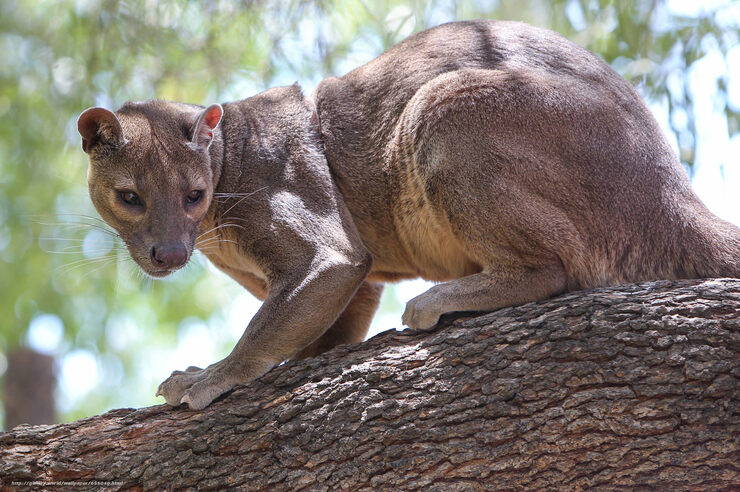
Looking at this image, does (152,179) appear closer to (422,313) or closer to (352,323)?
(352,323)

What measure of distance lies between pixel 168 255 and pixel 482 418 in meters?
2.05

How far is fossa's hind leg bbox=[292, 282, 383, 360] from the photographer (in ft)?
16.7

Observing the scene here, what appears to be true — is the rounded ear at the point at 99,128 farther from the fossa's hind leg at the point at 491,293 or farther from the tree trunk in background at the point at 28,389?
the tree trunk in background at the point at 28,389

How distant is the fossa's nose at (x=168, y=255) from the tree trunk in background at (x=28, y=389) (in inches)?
265

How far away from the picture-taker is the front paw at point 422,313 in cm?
394

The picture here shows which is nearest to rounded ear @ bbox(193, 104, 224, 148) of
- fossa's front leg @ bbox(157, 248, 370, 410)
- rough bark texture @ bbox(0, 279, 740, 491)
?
fossa's front leg @ bbox(157, 248, 370, 410)

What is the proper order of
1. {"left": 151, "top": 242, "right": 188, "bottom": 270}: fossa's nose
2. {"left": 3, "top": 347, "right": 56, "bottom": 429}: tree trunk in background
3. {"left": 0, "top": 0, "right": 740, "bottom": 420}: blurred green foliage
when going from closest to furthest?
{"left": 151, "top": 242, "right": 188, "bottom": 270}: fossa's nose < {"left": 0, "top": 0, "right": 740, "bottom": 420}: blurred green foliage < {"left": 3, "top": 347, "right": 56, "bottom": 429}: tree trunk in background

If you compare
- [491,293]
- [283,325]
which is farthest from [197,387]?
[491,293]

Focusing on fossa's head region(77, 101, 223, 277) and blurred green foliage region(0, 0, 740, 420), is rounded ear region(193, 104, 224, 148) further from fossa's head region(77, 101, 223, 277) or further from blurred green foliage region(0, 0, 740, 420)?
blurred green foliage region(0, 0, 740, 420)

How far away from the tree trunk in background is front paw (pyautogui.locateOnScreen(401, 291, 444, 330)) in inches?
300

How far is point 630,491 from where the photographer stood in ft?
9.93

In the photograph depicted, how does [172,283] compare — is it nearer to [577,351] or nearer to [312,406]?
[312,406]

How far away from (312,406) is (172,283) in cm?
610

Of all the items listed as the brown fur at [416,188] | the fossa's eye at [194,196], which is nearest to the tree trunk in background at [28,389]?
the brown fur at [416,188]
